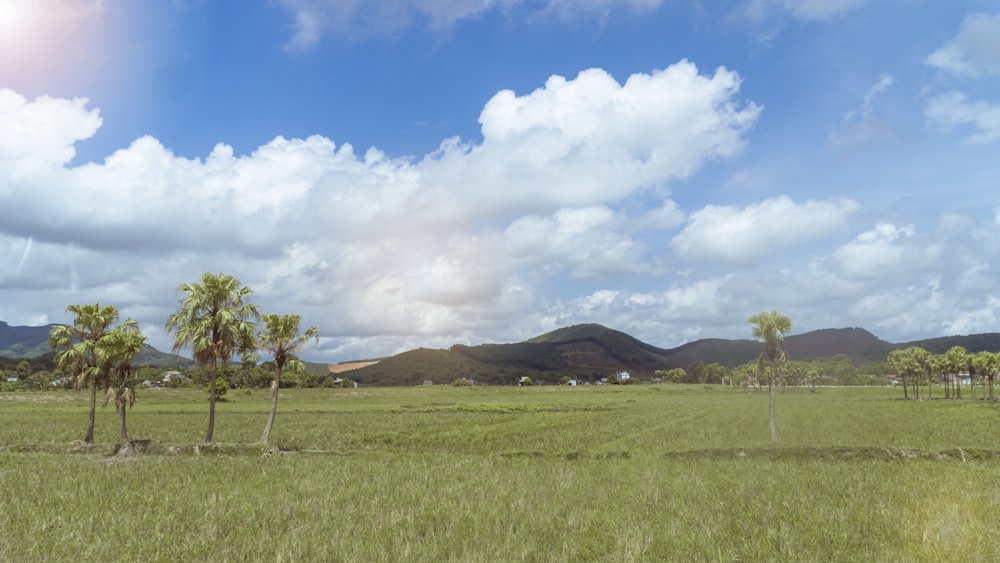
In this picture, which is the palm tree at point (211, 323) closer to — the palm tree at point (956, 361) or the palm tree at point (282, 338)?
the palm tree at point (282, 338)

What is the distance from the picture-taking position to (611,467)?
25.1 meters

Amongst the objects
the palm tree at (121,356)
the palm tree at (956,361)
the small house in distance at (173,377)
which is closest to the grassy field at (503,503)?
the palm tree at (121,356)

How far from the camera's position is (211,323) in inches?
1448

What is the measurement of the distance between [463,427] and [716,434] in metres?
23.1

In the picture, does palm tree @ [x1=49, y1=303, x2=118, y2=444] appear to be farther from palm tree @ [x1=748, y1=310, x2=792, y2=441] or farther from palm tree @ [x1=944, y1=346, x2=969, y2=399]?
palm tree @ [x1=944, y1=346, x2=969, y2=399]

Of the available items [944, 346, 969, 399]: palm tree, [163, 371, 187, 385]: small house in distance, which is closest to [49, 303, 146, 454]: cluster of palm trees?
[163, 371, 187, 385]: small house in distance

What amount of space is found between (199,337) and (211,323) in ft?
4.02

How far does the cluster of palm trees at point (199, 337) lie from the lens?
1403 inches

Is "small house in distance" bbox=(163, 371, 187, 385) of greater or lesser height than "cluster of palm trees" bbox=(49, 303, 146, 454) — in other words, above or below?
below

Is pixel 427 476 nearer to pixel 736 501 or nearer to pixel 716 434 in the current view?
pixel 736 501

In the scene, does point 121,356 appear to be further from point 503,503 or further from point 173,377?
point 173,377

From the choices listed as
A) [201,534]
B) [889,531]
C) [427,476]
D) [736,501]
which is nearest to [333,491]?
[427,476]

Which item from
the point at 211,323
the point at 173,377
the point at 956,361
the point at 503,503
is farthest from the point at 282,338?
the point at 173,377

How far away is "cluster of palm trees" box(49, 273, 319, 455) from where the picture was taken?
1403 inches
